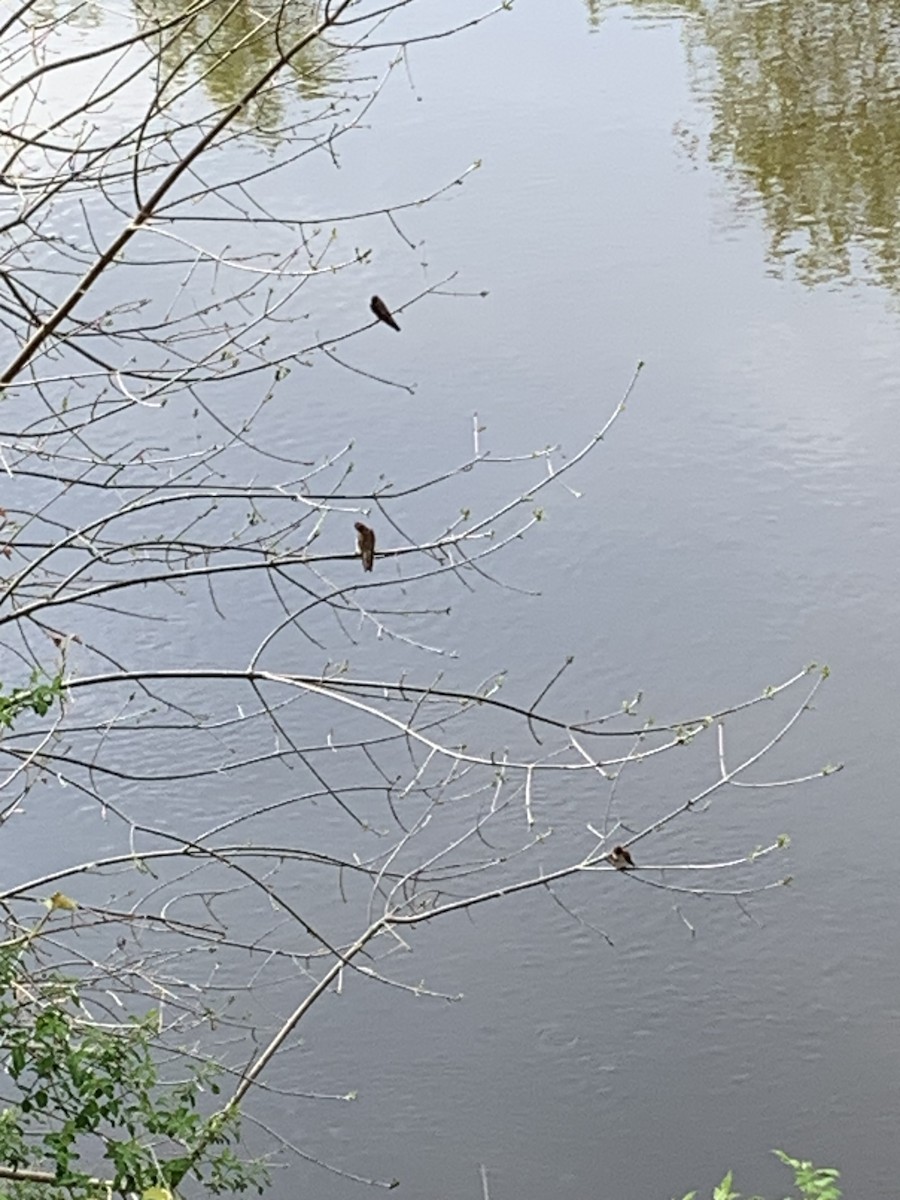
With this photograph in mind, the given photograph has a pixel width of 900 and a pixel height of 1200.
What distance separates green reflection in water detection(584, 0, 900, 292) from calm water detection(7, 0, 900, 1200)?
0.9 inches

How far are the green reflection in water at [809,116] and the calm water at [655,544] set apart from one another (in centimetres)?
2

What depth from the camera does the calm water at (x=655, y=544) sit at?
3.74 m

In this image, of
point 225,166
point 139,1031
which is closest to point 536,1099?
point 139,1031

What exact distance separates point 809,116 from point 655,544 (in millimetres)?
3619

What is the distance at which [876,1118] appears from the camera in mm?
3688

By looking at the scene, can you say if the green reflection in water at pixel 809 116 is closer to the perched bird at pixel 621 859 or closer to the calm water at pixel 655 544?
the calm water at pixel 655 544

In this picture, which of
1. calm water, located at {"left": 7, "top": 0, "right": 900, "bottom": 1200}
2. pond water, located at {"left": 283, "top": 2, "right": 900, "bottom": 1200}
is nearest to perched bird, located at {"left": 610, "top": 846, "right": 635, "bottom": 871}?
calm water, located at {"left": 7, "top": 0, "right": 900, "bottom": 1200}

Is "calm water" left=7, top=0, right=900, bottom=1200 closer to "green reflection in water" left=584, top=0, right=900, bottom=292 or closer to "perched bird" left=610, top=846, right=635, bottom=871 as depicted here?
"green reflection in water" left=584, top=0, right=900, bottom=292

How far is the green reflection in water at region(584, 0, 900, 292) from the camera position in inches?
272

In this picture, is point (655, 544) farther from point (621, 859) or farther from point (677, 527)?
point (621, 859)

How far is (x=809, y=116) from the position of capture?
8109mm

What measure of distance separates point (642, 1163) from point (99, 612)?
2261 mm

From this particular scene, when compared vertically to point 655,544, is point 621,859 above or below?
above

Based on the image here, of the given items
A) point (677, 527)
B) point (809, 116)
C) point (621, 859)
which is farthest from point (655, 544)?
point (809, 116)
